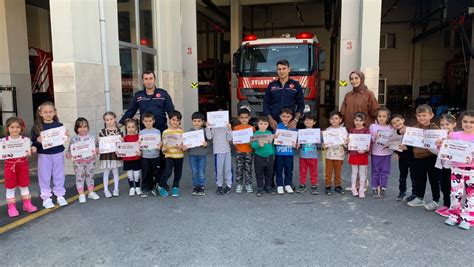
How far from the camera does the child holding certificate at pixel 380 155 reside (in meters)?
5.51

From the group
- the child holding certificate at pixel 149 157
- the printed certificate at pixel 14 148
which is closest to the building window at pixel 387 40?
the child holding certificate at pixel 149 157

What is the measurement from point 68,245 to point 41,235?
533mm

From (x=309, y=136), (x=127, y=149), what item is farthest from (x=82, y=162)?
(x=309, y=136)

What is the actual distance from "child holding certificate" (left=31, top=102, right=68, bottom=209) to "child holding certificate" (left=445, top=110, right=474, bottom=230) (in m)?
5.19

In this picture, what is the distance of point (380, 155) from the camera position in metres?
5.54

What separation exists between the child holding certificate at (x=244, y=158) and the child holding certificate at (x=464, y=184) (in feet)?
8.99

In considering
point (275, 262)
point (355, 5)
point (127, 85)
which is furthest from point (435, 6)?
point (275, 262)

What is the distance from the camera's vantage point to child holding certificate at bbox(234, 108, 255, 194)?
19.2 ft

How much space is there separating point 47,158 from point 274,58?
6.66 m

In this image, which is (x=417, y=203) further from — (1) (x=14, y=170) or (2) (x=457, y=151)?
(1) (x=14, y=170)

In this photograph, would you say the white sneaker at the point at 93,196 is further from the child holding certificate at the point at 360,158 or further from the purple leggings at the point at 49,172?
the child holding certificate at the point at 360,158

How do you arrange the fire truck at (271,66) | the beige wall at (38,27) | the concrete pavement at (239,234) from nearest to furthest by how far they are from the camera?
the concrete pavement at (239,234) < the fire truck at (271,66) < the beige wall at (38,27)

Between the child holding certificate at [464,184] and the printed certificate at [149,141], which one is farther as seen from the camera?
the printed certificate at [149,141]

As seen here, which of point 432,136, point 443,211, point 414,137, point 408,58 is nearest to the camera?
point 432,136
